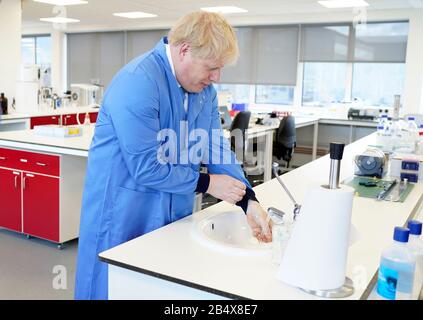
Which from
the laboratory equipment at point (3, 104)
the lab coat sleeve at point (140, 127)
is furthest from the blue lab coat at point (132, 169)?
the laboratory equipment at point (3, 104)

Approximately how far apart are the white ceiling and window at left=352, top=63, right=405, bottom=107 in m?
0.90

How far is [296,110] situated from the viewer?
7898 mm

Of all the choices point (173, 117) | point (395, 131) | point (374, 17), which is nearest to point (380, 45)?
point (374, 17)

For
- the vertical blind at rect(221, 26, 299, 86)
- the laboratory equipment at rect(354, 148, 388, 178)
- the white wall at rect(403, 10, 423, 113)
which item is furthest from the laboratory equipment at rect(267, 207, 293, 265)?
the vertical blind at rect(221, 26, 299, 86)

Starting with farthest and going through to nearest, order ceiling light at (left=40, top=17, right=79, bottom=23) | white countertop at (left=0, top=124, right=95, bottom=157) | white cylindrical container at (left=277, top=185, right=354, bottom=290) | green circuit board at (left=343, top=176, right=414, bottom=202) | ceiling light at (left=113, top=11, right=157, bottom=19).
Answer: ceiling light at (left=40, top=17, right=79, bottom=23)
ceiling light at (left=113, top=11, right=157, bottom=19)
white countertop at (left=0, top=124, right=95, bottom=157)
green circuit board at (left=343, top=176, right=414, bottom=202)
white cylindrical container at (left=277, top=185, right=354, bottom=290)

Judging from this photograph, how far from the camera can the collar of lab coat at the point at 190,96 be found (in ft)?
5.11

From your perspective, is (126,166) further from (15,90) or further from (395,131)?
(15,90)

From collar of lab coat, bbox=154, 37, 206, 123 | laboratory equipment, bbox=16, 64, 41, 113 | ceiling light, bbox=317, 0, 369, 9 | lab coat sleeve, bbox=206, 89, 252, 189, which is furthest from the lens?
ceiling light, bbox=317, 0, 369, 9

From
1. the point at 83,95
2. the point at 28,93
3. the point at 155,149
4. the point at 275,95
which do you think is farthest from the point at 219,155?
the point at 275,95

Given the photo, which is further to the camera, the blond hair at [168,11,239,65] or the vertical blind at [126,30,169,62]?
the vertical blind at [126,30,169,62]

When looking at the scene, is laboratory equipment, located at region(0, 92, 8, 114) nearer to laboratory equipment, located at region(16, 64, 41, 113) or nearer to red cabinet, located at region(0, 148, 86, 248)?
laboratory equipment, located at region(16, 64, 41, 113)

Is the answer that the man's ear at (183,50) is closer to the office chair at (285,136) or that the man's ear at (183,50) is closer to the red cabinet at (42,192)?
the red cabinet at (42,192)

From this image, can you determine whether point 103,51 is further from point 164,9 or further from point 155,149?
point 155,149

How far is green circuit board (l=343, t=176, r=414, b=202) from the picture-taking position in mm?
2169
